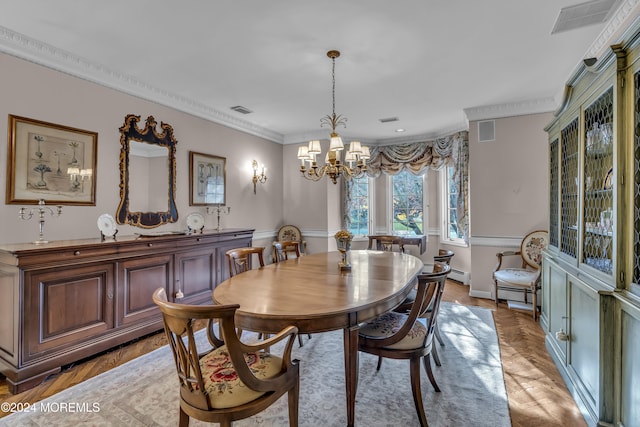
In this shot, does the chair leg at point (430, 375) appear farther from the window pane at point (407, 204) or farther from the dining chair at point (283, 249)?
the window pane at point (407, 204)

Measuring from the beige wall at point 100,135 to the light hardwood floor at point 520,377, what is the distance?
1141 millimetres

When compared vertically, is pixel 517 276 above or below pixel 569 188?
below

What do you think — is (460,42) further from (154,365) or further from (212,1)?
(154,365)

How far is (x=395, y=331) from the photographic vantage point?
6.63ft

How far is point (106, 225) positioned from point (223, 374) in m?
2.22

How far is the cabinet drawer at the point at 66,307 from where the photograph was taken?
2252 mm

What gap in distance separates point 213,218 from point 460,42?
3.54 m

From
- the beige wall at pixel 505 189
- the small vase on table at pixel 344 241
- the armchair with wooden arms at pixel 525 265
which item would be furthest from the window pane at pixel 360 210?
→ the small vase on table at pixel 344 241

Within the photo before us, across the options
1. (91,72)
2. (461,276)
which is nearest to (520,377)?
(461,276)

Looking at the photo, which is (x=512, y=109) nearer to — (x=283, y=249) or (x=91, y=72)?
(x=283, y=249)

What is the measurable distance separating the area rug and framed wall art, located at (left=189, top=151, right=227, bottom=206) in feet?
6.61

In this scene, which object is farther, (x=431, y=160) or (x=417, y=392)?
(x=431, y=160)

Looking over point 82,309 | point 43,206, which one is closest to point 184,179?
point 43,206

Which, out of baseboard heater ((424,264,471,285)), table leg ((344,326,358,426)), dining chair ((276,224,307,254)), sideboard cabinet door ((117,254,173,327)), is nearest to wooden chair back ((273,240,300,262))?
sideboard cabinet door ((117,254,173,327))
